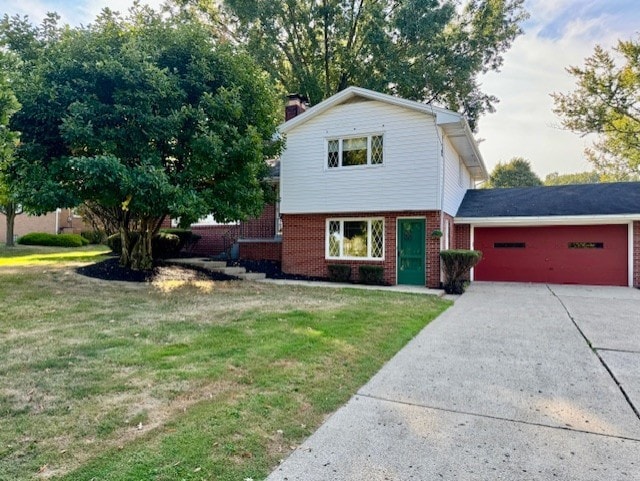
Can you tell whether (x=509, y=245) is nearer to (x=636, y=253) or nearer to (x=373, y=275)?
(x=636, y=253)

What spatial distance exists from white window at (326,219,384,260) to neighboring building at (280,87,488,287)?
3 centimetres

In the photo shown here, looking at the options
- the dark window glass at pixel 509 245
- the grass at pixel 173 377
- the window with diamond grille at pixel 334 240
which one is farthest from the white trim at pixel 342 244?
the dark window glass at pixel 509 245

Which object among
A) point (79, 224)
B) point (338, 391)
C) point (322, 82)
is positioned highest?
point (322, 82)

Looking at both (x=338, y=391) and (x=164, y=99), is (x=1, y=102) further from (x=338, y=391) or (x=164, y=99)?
(x=338, y=391)

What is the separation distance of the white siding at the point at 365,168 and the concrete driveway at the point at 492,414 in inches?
246

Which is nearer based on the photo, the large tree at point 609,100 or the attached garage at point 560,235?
the attached garage at point 560,235

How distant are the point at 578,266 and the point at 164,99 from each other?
1405cm

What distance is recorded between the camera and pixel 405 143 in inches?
478

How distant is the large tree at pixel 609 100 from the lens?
22.3 meters

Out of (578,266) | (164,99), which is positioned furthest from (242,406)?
(578,266)

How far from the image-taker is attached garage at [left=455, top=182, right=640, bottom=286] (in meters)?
13.1

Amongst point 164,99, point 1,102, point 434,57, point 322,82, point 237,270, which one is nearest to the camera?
point 1,102

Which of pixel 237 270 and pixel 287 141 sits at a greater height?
pixel 287 141

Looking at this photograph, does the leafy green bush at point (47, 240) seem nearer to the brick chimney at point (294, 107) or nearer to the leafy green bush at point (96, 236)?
the leafy green bush at point (96, 236)
